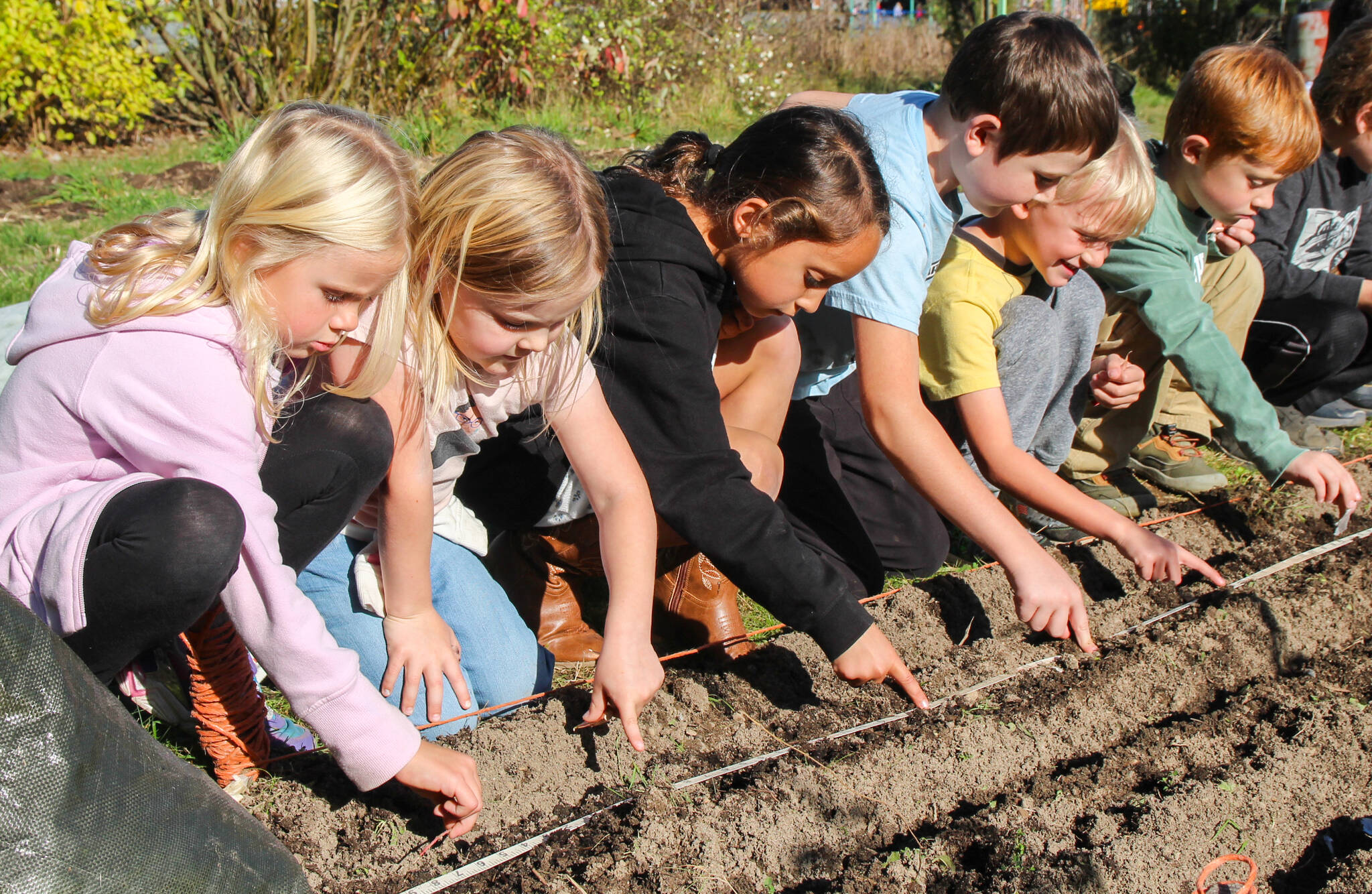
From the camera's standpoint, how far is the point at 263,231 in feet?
5.50

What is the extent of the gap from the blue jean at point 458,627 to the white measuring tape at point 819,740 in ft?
1.14

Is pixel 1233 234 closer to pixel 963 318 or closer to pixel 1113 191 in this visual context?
pixel 1113 191

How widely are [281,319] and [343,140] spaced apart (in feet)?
1.02

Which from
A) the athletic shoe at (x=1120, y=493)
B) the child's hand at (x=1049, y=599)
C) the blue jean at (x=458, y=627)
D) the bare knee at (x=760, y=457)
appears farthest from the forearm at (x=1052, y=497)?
the blue jean at (x=458, y=627)

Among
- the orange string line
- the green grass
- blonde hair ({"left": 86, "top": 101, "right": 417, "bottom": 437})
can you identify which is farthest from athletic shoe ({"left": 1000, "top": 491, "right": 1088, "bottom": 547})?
the green grass

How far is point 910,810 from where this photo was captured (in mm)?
2039

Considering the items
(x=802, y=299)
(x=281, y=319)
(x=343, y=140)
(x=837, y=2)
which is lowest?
(x=837, y=2)

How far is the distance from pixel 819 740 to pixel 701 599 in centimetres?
52

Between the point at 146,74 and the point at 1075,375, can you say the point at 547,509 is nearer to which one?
the point at 1075,375

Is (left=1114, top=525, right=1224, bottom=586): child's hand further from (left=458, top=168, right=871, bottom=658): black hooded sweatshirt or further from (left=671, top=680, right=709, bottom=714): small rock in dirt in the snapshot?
(left=671, top=680, right=709, bottom=714): small rock in dirt

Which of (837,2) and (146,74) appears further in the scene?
(837,2)

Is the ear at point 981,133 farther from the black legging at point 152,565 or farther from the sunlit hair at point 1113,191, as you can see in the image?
the black legging at point 152,565

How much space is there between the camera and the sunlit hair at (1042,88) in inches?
94.1

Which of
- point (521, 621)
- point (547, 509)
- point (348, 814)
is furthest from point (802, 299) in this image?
point (348, 814)
